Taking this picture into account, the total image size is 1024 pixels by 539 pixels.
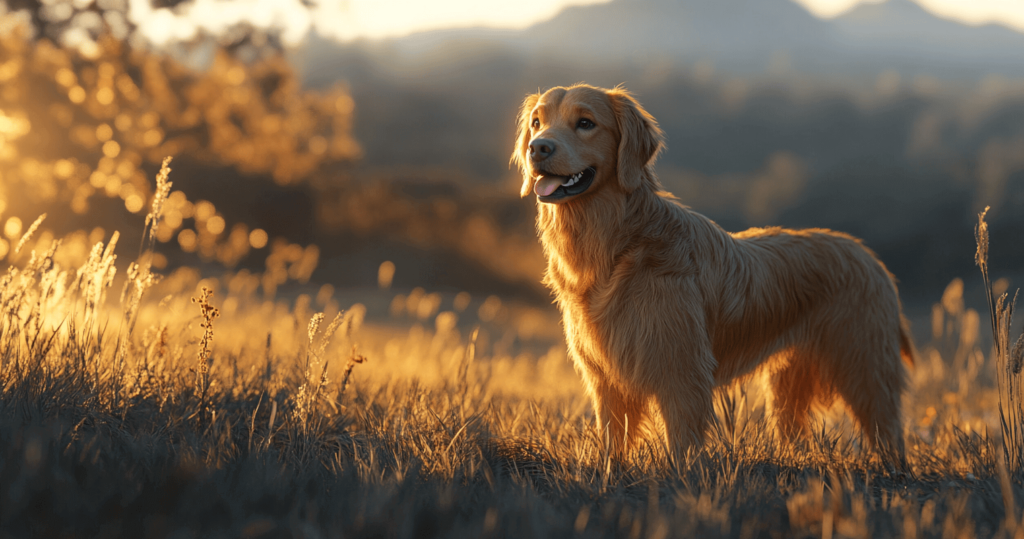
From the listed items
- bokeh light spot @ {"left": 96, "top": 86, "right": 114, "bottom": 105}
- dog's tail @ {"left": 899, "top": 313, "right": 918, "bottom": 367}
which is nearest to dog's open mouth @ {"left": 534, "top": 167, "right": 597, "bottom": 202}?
dog's tail @ {"left": 899, "top": 313, "right": 918, "bottom": 367}

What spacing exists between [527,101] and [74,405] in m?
2.78

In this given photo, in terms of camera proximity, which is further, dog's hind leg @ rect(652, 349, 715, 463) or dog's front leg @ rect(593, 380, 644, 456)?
dog's front leg @ rect(593, 380, 644, 456)

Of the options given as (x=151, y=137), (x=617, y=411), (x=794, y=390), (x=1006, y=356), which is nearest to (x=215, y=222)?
(x=617, y=411)

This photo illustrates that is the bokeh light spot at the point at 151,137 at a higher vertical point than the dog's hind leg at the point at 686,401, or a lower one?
higher

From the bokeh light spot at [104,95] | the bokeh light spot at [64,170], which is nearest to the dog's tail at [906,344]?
the bokeh light spot at [64,170]

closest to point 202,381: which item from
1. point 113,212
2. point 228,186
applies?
point 113,212

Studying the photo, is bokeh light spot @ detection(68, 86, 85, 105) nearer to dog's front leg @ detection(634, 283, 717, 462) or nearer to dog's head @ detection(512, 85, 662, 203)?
dog's head @ detection(512, 85, 662, 203)

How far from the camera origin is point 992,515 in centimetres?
216

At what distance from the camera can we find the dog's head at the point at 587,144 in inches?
117

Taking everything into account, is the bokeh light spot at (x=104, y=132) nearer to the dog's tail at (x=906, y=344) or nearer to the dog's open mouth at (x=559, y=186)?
the dog's open mouth at (x=559, y=186)

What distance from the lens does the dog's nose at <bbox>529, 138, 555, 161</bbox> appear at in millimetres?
2904

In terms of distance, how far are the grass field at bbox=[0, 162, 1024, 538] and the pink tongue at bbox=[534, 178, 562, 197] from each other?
1150mm

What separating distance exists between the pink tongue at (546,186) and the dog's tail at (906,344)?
2.38 meters

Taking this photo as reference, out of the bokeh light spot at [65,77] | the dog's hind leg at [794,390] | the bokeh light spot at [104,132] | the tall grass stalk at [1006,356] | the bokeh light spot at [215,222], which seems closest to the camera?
the tall grass stalk at [1006,356]
